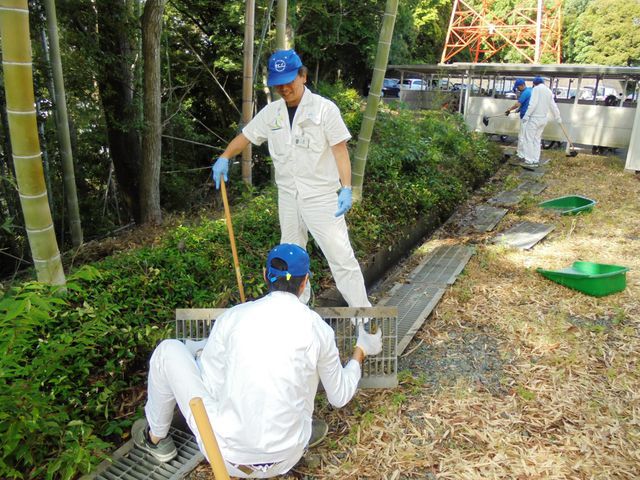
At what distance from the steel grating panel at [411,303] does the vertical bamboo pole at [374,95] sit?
61.6 inches

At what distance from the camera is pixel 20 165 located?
116 inches

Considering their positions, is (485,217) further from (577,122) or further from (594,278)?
(577,122)

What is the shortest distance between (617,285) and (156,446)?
4277 mm

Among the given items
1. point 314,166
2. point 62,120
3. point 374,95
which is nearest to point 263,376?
point 314,166

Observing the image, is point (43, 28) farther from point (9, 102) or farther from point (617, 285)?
point (617, 285)

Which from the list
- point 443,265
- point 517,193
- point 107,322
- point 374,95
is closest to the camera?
point 107,322

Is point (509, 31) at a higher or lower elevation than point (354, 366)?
higher

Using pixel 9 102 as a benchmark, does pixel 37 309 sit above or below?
below

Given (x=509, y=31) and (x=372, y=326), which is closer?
(x=372, y=326)

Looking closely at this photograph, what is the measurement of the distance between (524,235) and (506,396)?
353cm

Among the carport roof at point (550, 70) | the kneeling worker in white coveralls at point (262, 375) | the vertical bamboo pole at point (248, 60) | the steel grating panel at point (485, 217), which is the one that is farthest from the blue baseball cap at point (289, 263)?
the carport roof at point (550, 70)

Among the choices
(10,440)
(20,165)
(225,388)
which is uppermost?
(20,165)

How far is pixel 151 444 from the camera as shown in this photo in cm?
271

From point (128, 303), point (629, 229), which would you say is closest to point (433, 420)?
point (128, 303)
